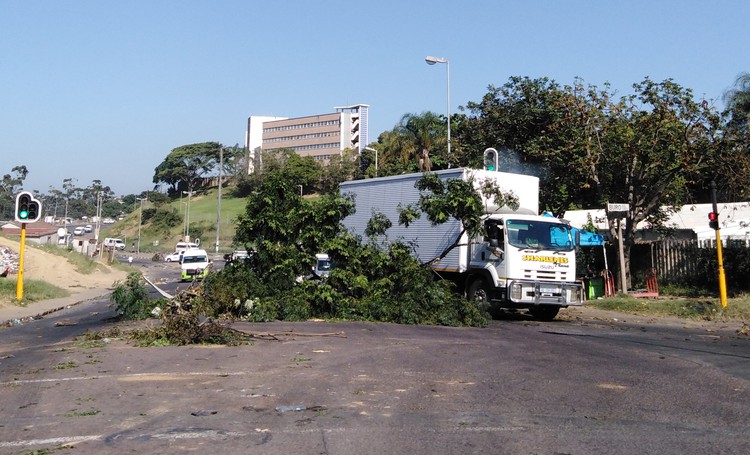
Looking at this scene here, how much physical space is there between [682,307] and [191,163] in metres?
139

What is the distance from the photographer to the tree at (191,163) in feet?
489

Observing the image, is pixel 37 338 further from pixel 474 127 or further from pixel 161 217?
pixel 161 217

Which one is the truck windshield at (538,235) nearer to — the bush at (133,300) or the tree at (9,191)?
the bush at (133,300)

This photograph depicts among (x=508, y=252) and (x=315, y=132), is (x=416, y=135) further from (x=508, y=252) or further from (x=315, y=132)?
(x=315, y=132)

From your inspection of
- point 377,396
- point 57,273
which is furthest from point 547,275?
point 57,273

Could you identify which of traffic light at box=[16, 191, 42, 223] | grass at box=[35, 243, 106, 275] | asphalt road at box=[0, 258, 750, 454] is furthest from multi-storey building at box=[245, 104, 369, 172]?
asphalt road at box=[0, 258, 750, 454]

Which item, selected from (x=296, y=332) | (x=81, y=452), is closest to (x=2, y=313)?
(x=296, y=332)

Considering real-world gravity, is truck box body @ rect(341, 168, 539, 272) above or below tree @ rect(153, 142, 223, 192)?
below

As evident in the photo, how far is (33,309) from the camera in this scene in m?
22.5

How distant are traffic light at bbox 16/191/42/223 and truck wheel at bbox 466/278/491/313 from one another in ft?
43.7

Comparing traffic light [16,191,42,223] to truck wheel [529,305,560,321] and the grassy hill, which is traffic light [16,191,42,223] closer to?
truck wheel [529,305,560,321]

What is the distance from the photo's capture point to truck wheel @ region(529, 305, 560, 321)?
66.3 feet

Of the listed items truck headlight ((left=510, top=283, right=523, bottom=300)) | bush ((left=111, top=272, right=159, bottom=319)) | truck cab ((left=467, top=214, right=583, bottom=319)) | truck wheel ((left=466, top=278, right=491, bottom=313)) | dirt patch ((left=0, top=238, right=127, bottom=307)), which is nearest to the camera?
bush ((left=111, top=272, right=159, bottom=319))

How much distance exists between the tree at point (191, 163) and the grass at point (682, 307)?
132193 mm
